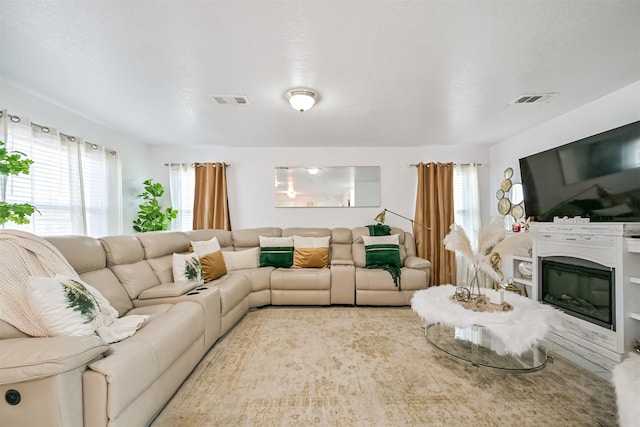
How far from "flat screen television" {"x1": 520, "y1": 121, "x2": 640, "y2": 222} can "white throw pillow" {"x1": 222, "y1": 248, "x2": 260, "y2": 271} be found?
11.9 ft

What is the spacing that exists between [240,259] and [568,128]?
436 centimetres

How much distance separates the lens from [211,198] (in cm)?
421

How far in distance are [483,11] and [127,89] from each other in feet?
9.52

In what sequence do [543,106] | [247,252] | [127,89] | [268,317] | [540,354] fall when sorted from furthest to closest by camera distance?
[247,252], [268,317], [543,106], [127,89], [540,354]

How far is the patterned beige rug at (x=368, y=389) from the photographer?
4.71 ft

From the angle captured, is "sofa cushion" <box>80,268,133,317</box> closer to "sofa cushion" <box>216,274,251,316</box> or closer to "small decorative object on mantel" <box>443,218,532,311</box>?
"sofa cushion" <box>216,274,251,316</box>

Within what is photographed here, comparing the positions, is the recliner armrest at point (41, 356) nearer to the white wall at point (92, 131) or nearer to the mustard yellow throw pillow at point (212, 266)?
the mustard yellow throw pillow at point (212, 266)

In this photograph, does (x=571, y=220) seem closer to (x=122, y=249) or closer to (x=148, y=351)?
(x=148, y=351)

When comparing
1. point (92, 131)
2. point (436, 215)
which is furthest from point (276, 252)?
point (92, 131)

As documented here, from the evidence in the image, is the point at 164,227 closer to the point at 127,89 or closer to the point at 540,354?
the point at 127,89

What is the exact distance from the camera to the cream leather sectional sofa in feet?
3.29

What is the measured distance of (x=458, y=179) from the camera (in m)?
4.30

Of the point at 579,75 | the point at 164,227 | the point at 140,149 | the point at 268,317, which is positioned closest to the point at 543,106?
the point at 579,75

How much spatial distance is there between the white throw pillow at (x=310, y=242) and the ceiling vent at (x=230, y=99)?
6.63 feet
